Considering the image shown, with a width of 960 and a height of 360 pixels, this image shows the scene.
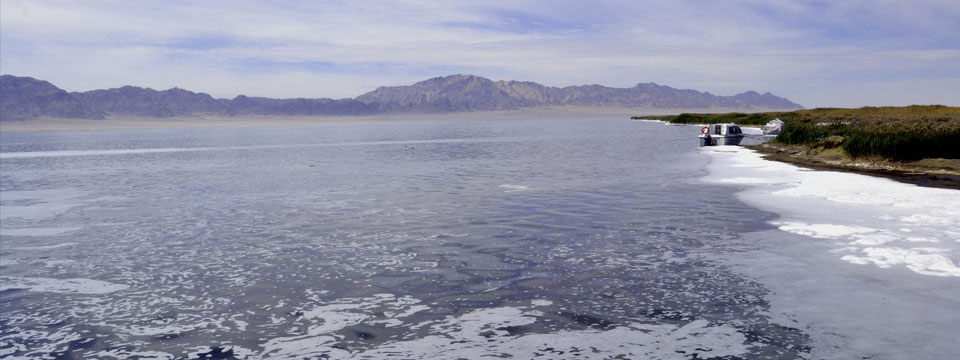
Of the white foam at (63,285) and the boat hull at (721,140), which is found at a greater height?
the boat hull at (721,140)

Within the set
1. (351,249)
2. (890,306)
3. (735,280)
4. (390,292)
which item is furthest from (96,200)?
(890,306)

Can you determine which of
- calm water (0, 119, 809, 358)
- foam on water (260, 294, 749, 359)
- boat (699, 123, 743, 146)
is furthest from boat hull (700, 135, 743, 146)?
foam on water (260, 294, 749, 359)

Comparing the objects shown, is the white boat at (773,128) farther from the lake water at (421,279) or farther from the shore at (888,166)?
the lake water at (421,279)

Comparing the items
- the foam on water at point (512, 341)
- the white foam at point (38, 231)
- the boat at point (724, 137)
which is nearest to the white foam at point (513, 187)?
the white foam at point (38, 231)

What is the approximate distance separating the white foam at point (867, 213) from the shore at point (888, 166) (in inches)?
53.5

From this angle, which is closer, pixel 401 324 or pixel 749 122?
pixel 401 324

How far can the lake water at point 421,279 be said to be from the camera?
8078 millimetres

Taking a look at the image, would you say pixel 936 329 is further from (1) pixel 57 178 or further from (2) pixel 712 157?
(1) pixel 57 178

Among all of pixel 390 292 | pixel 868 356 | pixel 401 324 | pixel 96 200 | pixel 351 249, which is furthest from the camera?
pixel 96 200

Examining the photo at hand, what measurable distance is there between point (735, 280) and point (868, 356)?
3411mm

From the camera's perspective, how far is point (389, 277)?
37.1 feet

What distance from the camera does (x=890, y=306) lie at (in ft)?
29.8

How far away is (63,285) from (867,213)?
1651cm

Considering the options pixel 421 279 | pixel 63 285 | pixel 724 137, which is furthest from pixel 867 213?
pixel 724 137
